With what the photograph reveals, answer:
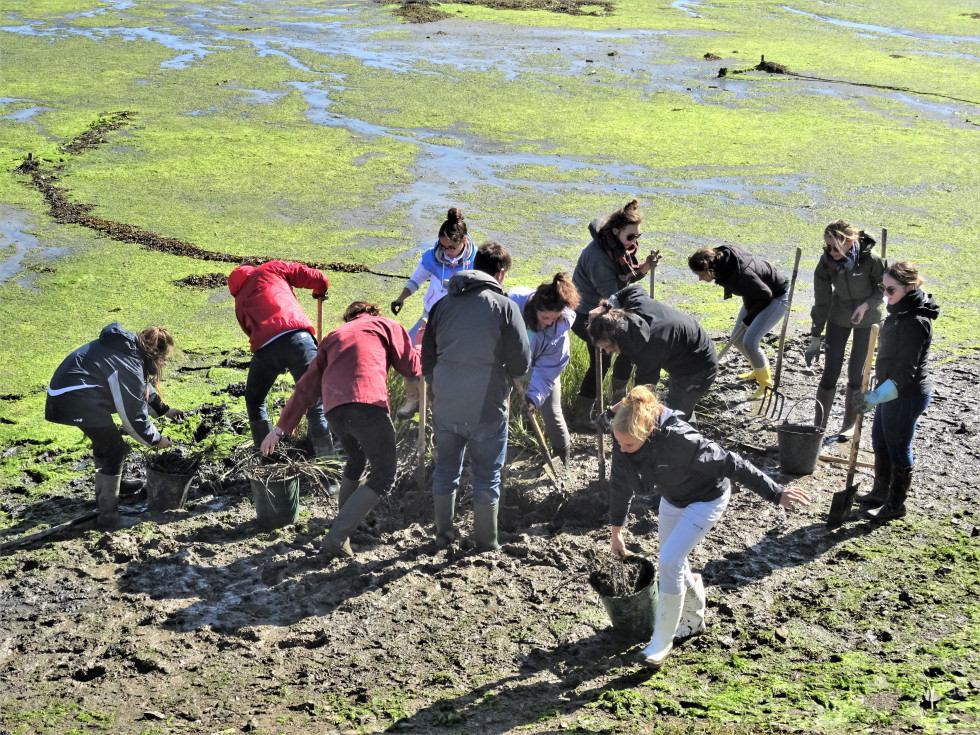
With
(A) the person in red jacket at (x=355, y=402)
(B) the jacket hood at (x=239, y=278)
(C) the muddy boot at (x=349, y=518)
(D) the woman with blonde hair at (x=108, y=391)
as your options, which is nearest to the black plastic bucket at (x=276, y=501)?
(A) the person in red jacket at (x=355, y=402)

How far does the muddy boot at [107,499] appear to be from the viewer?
5668 mm

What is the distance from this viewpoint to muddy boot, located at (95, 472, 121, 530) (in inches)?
223

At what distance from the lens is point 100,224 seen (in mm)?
10789

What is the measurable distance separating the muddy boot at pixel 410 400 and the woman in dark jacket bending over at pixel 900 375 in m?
2.61

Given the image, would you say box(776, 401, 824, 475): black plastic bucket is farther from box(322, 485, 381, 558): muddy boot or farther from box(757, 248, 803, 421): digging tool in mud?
box(322, 485, 381, 558): muddy boot

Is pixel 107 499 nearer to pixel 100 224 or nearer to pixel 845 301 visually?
pixel 845 301

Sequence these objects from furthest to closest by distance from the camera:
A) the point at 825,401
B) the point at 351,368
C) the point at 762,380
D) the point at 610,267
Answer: the point at 762,380 < the point at 825,401 < the point at 610,267 < the point at 351,368

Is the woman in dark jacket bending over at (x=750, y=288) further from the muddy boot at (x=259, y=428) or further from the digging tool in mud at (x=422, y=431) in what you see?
the muddy boot at (x=259, y=428)

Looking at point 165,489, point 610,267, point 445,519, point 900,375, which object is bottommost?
point 165,489


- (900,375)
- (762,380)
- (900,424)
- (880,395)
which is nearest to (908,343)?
(900,375)

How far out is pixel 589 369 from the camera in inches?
269

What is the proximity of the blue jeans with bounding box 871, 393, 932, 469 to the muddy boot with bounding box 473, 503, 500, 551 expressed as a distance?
2174 mm

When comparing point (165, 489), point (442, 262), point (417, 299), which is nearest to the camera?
point (165, 489)

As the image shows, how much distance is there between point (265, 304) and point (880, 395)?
3435mm
